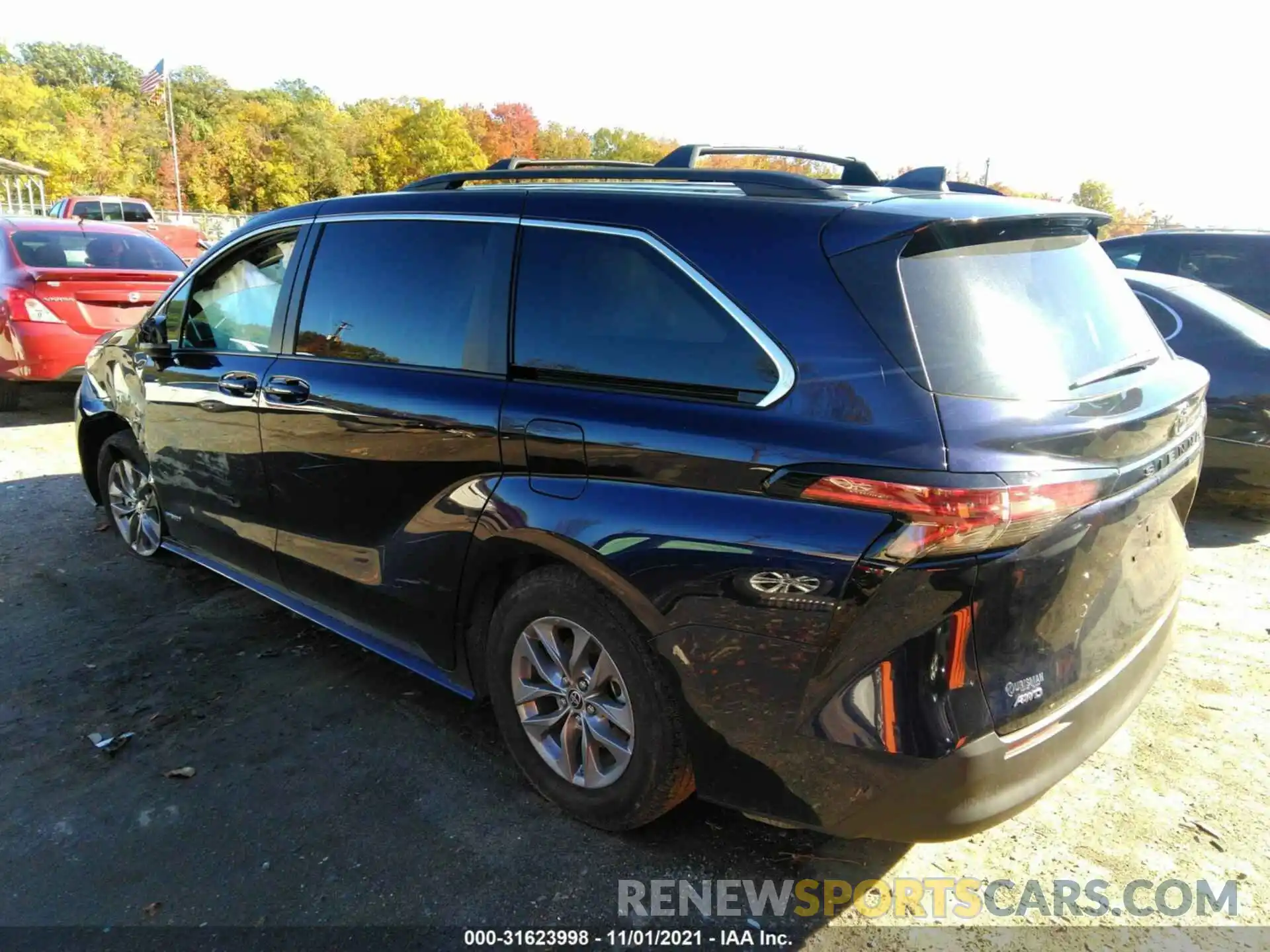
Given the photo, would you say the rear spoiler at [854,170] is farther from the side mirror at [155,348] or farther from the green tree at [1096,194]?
the green tree at [1096,194]

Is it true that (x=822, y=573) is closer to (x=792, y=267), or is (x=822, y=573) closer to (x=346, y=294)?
(x=792, y=267)

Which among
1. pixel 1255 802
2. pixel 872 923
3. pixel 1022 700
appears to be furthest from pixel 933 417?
pixel 1255 802

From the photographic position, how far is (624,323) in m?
2.44

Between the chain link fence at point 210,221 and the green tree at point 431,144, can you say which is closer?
the chain link fence at point 210,221

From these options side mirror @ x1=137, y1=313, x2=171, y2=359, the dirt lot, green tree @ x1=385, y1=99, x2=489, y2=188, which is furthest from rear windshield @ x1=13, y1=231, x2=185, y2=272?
green tree @ x1=385, y1=99, x2=489, y2=188

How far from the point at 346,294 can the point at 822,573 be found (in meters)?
2.17

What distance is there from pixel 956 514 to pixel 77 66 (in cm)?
12122

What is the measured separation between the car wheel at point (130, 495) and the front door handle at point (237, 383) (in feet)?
3.32

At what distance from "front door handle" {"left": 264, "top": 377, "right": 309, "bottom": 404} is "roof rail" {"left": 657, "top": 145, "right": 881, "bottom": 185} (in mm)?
1538

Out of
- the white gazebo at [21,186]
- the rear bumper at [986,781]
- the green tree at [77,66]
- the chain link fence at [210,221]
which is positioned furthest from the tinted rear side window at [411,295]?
the green tree at [77,66]

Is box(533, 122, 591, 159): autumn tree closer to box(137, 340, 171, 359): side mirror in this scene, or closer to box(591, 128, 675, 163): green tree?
box(591, 128, 675, 163): green tree

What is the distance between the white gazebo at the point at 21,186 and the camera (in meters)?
29.1

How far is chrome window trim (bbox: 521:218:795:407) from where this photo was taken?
2.08 meters

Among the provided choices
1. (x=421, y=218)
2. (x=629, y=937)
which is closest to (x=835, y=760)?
(x=629, y=937)
